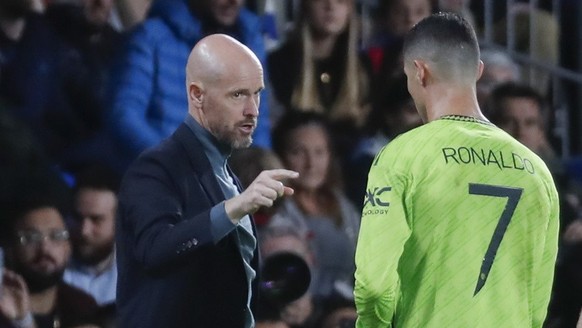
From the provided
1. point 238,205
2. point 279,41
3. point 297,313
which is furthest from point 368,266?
point 279,41

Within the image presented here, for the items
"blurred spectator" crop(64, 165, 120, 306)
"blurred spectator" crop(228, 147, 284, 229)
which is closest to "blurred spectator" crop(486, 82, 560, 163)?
"blurred spectator" crop(228, 147, 284, 229)

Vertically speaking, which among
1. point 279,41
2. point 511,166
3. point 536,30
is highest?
point 511,166

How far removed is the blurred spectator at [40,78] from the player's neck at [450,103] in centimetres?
278

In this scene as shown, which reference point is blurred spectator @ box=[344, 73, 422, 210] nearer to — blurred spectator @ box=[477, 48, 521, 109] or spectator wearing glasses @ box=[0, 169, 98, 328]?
blurred spectator @ box=[477, 48, 521, 109]

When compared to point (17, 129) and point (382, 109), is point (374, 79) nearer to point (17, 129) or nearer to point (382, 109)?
point (382, 109)

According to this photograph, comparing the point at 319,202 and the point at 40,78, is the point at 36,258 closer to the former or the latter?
the point at 40,78

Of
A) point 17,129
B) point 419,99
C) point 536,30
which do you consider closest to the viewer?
point 419,99

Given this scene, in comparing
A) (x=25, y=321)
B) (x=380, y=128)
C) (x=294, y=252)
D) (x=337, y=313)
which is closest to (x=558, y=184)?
(x=380, y=128)

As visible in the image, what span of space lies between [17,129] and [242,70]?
7.45ft

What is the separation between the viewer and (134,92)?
7.07 metres

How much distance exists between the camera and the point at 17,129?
6.64 metres

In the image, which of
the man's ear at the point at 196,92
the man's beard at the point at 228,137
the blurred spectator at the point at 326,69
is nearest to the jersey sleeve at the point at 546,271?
the man's beard at the point at 228,137

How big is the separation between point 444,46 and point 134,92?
2.85 m

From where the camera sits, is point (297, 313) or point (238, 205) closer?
point (238, 205)
